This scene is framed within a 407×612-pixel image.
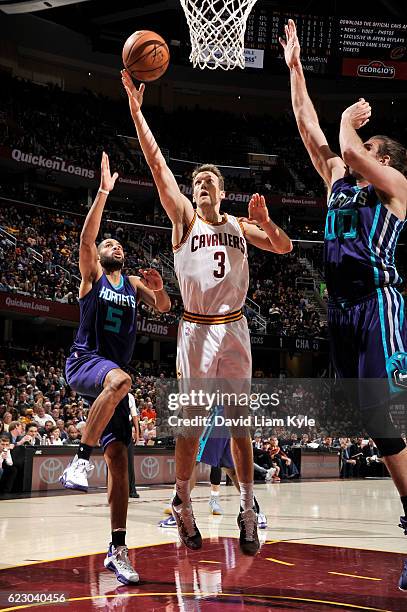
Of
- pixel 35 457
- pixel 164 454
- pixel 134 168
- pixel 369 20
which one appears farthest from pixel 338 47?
pixel 35 457

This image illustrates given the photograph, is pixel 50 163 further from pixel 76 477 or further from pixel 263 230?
pixel 76 477

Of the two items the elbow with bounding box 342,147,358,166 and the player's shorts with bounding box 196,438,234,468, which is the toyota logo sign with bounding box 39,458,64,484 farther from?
the elbow with bounding box 342,147,358,166

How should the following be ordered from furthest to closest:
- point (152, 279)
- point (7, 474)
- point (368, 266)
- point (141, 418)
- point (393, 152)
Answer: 1. point (141, 418)
2. point (7, 474)
3. point (152, 279)
4. point (393, 152)
5. point (368, 266)

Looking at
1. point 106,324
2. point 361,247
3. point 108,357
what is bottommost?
point 108,357

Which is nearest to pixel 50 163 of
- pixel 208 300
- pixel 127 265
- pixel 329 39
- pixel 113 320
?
pixel 127 265

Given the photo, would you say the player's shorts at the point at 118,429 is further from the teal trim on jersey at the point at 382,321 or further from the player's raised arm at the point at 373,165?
the player's raised arm at the point at 373,165

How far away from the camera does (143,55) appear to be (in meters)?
5.63

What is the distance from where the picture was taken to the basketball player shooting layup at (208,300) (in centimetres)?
491

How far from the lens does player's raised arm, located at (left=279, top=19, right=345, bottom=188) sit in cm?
459

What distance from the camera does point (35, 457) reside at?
11.7 m

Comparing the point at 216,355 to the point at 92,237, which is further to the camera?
the point at 92,237

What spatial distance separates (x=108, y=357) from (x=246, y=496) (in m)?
1.51

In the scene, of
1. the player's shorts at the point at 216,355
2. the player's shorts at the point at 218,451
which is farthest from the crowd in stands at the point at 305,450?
the player's shorts at the point at 216,355

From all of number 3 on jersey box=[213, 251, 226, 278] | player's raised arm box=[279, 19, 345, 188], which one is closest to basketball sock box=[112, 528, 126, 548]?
number 3 on jersey box=[213, 251, 226, 278]
